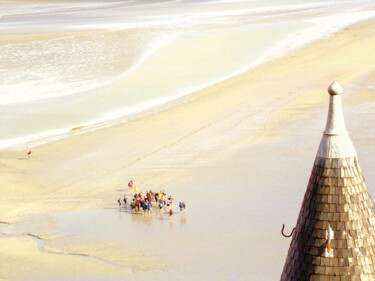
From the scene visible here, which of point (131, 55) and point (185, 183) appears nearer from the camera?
point (185, 183)

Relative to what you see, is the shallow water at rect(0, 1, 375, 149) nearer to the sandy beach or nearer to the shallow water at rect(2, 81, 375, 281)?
the sandy beach

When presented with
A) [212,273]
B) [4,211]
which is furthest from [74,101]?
[212,273]

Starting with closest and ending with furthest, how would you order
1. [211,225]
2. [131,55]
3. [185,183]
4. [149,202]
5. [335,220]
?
[335,220] < [211,225] < [149,202] < [185,183] < [131,55]

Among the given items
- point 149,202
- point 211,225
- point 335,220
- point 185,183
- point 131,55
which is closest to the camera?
point 335,220

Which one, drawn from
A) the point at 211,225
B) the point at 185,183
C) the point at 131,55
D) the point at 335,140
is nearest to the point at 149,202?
the point at 185,183

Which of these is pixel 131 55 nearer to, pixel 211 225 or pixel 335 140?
pixel 211 225

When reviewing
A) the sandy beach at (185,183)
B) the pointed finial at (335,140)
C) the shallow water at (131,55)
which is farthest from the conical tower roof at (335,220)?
the shallow water at (131,55)

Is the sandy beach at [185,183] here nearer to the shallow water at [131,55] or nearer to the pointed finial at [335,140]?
the shallow water at [131,55]
